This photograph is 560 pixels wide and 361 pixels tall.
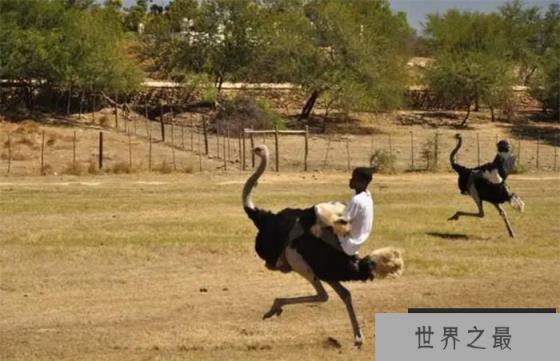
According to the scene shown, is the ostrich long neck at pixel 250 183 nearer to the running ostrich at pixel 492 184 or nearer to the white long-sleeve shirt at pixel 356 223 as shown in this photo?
the white long-sleeve shirt at pixel 356 223

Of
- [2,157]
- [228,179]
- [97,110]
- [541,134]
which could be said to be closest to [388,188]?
[228,179]

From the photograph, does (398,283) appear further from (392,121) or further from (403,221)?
(392,121)

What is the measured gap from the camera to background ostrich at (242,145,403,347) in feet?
29.2

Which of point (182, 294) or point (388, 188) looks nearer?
point (182, 294)

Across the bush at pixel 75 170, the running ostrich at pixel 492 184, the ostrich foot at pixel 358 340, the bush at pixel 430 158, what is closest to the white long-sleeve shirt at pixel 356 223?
the ostrich foot at pixel 358 340

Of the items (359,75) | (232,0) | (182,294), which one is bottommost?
(182,294)

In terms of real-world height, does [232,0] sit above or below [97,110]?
above

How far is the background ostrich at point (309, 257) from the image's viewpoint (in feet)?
29.2

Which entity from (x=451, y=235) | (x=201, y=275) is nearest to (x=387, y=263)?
(x=201, y=275)

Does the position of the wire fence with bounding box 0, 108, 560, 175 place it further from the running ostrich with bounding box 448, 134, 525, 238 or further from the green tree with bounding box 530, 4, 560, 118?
the running ostrich with bounding box 448, 134, 525, 238

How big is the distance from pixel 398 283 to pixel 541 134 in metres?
40.8

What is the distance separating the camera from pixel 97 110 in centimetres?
4766

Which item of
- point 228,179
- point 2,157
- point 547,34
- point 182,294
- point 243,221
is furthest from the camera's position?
point 547,34

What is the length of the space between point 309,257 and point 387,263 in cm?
67
